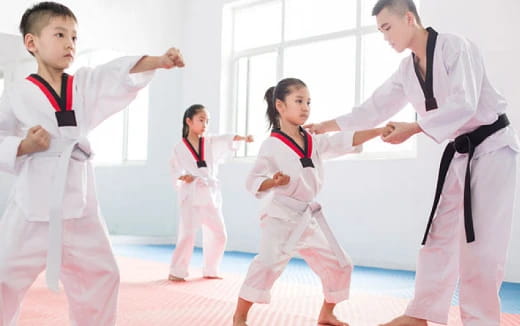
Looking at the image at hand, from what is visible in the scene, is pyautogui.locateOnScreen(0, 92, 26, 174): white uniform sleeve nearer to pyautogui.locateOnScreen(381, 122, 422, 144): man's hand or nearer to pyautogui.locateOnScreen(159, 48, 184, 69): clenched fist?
pyautogui.locateOnScreen(159, 48, 184, 69): clenched fist

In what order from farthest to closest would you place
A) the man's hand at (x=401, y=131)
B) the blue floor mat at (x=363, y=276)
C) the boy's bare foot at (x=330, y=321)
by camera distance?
1. the blue floor mat at (x=363, y=276)
2. the boy's bare foot at (x=330, y=321)
3. the man's hand at (x=401, y=131)

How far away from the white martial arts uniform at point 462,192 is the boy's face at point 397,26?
12cm

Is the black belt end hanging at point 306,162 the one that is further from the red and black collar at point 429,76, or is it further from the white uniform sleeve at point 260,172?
the red and black collar at point 429,76

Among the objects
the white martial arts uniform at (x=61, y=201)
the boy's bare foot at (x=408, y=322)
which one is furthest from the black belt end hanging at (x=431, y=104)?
the white martial arts uniform at (x=61, y=201)

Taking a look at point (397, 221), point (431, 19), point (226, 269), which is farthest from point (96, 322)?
point (431, 19)

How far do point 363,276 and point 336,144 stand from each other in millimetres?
2455

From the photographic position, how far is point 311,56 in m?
6.84

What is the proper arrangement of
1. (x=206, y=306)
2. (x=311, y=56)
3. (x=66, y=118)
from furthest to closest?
(x=311, y=56) < (x=206, y=306) < (x=66, y=118)

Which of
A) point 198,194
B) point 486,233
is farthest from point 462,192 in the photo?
point 198,194

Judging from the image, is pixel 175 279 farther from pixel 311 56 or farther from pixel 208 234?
pixel 311 56

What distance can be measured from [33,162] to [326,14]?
17.8 feet

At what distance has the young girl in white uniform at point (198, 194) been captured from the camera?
4.61 meters

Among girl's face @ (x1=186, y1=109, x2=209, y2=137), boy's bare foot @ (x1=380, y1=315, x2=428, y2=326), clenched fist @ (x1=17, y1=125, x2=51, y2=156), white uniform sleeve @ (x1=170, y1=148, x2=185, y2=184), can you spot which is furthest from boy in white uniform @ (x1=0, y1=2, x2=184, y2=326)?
white uniform sleeve @ (x1=170, y1=148, x2=185, y2=184)

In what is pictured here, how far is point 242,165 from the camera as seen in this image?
287 inches
